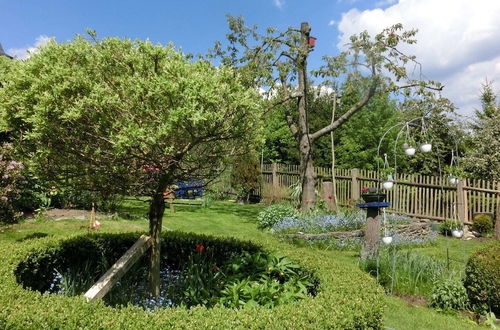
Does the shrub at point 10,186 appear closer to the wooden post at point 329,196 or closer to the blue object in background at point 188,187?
the blue object in background at point 188,187

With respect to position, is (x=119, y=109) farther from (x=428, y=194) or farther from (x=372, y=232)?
(x=428, y=194)

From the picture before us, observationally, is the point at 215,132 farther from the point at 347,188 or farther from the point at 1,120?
the point at 347,188

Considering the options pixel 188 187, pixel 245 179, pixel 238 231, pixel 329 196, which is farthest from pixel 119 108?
pixel 245 179

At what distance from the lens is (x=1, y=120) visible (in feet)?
11.6

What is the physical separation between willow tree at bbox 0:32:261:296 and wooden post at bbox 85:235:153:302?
93 cm

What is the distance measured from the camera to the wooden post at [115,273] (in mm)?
3750

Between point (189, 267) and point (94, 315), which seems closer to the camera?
point (94, 315)

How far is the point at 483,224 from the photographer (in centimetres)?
1127

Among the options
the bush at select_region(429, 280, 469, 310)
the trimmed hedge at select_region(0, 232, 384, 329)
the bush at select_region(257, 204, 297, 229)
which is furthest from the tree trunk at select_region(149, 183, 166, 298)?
the bush at select_region(257, 204, 297, 229)

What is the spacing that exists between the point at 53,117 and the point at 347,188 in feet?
41.7

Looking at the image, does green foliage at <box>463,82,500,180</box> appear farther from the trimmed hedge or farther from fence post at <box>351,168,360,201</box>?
the trimmed hedge

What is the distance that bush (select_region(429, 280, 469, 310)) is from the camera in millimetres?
5379

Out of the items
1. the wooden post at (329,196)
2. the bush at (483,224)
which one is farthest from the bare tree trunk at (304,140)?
the bush at (483,224)

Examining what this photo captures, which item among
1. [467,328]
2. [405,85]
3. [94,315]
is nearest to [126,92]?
[94,315]
